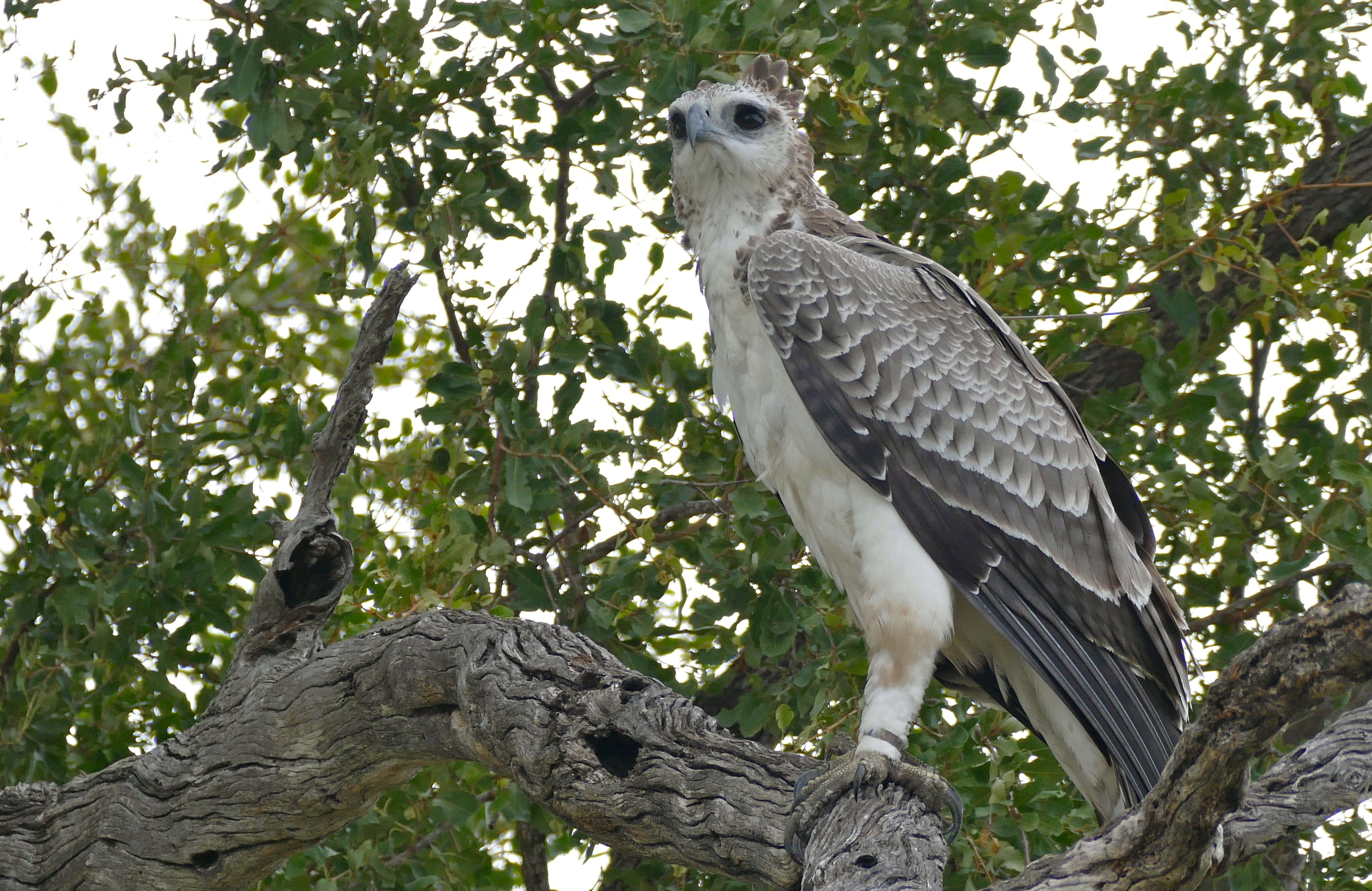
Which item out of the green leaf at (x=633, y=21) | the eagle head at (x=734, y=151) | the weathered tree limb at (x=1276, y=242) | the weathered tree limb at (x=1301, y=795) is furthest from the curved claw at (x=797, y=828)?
the weathered tree limb at (x=1276, y=242)

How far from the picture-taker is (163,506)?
434cm

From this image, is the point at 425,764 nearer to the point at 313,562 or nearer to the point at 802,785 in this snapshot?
the point at 313,562

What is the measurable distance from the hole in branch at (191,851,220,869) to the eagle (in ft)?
6.33

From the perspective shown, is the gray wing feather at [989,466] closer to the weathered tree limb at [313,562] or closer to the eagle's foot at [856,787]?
the eagle's foot at [856,787]

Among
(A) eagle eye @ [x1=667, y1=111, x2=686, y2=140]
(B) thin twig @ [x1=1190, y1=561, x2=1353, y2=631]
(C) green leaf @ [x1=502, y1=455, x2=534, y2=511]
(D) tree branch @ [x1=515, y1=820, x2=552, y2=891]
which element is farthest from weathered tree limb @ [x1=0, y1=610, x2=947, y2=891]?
(B) thin twig @ [x1=1190, y1=561, x2=1353, y2=631]

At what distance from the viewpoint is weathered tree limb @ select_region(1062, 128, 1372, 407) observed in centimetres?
521

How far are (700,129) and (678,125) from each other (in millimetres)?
201

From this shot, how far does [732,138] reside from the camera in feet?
13.7

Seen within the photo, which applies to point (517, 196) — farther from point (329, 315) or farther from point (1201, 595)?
point (1201, 595)

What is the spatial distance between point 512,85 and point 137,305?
88.9 inches

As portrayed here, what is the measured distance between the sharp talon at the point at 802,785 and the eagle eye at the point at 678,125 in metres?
2.32

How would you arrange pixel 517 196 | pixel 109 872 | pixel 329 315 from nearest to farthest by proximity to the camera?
pixel 109 872 → pixel 517 196 → pixel 329 315

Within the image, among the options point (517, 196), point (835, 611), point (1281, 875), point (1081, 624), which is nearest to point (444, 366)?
point (517, 196)

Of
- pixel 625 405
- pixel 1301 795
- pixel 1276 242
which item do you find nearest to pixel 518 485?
pixel 625 405
